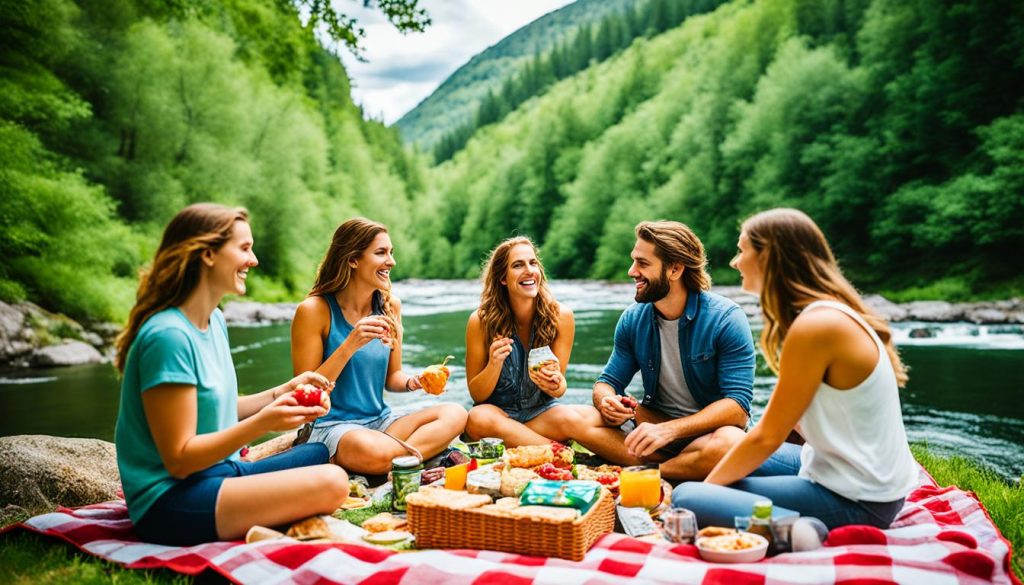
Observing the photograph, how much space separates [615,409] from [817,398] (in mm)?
1693

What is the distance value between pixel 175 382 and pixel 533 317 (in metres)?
2.77

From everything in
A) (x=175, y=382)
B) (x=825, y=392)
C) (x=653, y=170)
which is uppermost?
(x=653, y=170)

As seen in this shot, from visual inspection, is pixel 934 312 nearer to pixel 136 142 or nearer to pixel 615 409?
pixel 615 409

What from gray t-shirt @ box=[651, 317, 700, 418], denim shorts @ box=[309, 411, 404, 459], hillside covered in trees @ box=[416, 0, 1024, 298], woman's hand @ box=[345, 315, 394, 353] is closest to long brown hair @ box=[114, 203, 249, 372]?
woman's hand @ box=[345, 315, 394, 353]

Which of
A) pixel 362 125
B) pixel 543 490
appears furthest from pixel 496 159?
pixel 543 490

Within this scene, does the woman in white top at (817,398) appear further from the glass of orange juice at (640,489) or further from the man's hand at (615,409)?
the man's hand at (615,409)

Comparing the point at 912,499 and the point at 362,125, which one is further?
the point at 362,125

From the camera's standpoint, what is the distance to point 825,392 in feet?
9.41

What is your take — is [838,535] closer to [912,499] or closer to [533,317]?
[912,499]

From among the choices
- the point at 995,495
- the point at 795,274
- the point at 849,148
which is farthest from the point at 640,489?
the point at 849,148

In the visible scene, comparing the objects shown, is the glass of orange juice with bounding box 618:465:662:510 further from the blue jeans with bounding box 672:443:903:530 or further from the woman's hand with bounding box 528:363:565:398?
the woman's hand with bounding box 528:363:565:398

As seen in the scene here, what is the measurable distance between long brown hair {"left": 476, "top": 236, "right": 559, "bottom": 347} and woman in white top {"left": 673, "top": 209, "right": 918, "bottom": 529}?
1986 mm

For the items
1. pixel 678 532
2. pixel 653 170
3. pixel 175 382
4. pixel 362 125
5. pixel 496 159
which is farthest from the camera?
pixel 496 159

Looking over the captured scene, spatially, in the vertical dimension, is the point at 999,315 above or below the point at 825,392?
below
